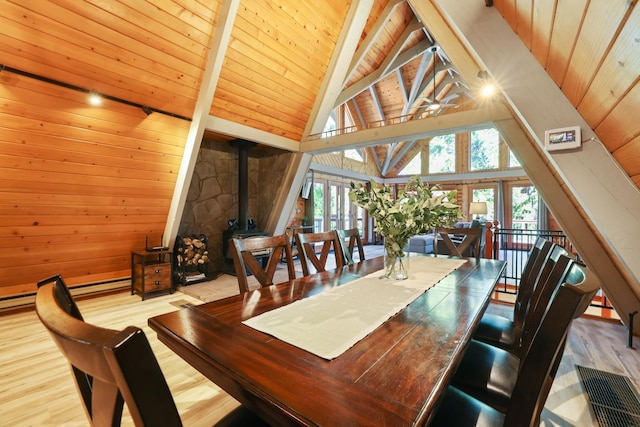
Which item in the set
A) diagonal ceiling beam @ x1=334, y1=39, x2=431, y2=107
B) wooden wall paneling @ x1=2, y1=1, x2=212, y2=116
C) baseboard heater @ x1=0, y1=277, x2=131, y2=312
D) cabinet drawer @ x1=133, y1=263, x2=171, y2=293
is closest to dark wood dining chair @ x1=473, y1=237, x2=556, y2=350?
wooden wall paneling @ x1=2, y1=1, x2=212, y2=116

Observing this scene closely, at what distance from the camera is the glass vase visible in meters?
1.64

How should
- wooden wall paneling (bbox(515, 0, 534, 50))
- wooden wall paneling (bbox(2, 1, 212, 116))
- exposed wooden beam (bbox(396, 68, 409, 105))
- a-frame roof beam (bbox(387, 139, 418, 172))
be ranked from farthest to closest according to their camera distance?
a-frame roof beam (bbox(387, 139, 418, 172)), exposed wooden beam (bbox(396, 68, 409, 105)), wooden wall paneling (bbox(2, 1, 212, 116)), wooden wall paneling (bbox(515, 0, 534, 50))

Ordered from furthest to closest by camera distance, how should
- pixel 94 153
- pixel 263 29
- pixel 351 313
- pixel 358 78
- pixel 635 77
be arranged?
1. pixel 358 78
2. pixel 263 29
3. pixel 94 153
4. pixel 351 313
5. pixel 635 77

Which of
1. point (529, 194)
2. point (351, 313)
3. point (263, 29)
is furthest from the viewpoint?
point (529, 194)

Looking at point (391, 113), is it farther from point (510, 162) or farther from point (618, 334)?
point (618, 334)

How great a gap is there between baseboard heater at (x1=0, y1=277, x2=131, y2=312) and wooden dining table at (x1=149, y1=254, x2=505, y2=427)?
3294mm

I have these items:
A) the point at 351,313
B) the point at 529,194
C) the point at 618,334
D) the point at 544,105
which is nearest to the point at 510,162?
the point at 529,194

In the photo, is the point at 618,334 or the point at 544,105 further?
the point at 618,334

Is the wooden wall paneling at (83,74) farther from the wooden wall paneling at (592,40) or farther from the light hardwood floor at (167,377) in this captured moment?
the wooden wall paneling at (592,40)

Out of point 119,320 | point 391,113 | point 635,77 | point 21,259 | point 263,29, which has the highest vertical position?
point 391,113

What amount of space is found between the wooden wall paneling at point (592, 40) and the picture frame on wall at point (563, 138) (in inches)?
7.0

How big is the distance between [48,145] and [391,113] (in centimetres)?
825

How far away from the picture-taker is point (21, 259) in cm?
304

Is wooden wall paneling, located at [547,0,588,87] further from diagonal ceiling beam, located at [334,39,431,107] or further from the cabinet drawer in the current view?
diagonal ceiling beam, located at [334,39,431,107]
